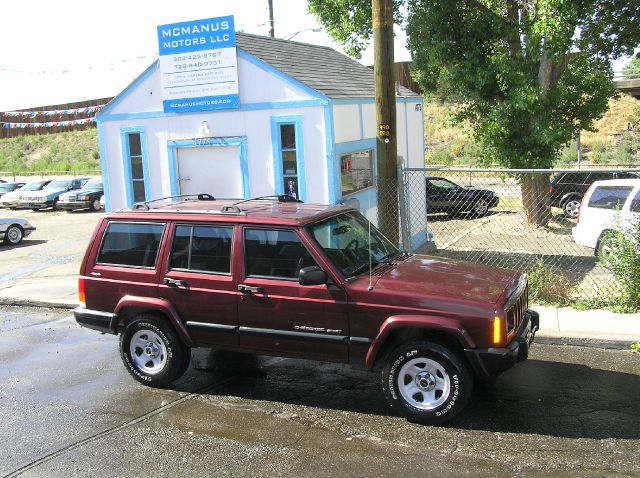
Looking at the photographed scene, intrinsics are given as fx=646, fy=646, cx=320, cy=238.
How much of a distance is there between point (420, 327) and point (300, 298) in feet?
3.50

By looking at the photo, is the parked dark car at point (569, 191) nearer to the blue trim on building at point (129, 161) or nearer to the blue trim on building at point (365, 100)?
the blue trim on building at point (365, 100)

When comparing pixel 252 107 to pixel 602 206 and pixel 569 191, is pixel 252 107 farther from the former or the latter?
pixel 569 191

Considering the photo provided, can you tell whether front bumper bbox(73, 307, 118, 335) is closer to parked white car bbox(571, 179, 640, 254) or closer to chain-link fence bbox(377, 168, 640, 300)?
chain-link fence bbox(377, 168, 640, 300)

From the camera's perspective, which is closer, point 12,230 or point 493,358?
point 493,358

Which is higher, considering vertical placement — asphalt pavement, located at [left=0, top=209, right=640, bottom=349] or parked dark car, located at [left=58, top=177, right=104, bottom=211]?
parked dark car, located at [left=58, top=177, right=104, bottom=211]

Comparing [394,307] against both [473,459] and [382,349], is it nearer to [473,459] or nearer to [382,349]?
[382,349]

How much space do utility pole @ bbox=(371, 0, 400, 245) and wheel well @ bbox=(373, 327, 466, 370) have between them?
12.0 feet

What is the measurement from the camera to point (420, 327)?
5.18 metres

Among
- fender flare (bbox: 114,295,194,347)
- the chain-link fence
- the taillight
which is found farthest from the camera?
the chain-link fence

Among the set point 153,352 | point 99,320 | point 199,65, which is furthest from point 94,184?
point 153,352

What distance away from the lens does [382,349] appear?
5.42m

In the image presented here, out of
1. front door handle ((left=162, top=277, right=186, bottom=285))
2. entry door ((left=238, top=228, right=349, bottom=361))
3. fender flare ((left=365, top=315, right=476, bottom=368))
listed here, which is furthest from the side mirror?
front door handle ((left=162, top=277, right=186, bottom=285))

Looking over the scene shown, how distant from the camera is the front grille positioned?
17.3ft

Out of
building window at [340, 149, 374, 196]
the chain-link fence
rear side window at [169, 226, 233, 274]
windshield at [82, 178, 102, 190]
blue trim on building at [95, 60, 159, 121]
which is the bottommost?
the chain-link fence
